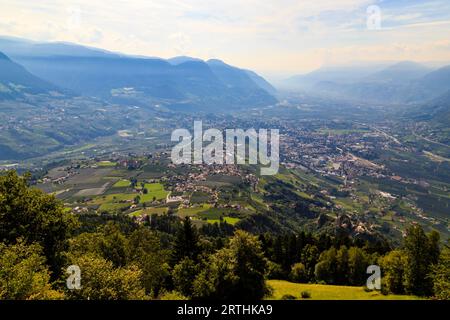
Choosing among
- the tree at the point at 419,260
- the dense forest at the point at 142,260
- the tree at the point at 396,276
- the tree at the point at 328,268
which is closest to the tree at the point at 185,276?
the dense forest at the point at 142,260

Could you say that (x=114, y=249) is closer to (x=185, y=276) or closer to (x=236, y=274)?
(x=185, y=276)

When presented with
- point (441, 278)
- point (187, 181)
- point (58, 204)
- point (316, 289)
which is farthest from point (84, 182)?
point (441, 278)

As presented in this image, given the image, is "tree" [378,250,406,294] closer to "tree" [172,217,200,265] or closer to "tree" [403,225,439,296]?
"tree" [403,225,439,296]

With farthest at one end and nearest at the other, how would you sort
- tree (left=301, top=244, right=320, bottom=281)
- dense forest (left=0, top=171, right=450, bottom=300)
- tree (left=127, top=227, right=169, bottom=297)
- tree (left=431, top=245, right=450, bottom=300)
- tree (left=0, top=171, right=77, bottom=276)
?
tree (left=301, top=244, right=320, bottom=281)
tree (left=127, top=227, right=169, bottom=297)
tree (left=0, top=171, right=77, bottom=276)
tree (left=431, top=245, right=450, bottom=300)
dense forest (left=0, top=171, right=450, bottom=300)

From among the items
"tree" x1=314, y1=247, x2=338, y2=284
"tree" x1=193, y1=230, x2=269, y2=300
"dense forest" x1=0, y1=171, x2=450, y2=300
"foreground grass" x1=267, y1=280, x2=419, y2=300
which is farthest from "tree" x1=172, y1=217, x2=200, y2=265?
"tree" x1=314, y1=247, x2=338, y2=284

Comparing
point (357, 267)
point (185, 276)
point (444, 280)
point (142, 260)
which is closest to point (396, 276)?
point (444, 280)

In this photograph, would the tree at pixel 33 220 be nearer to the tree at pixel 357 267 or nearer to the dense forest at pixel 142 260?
the dense forest at pixel 142 260
